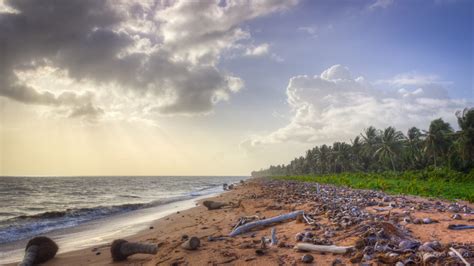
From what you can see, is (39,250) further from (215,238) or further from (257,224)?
(257,224)

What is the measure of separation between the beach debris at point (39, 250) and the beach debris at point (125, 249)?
1.98 metres

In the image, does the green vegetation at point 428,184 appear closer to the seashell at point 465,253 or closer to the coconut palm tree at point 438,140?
the seashell at point 465,253

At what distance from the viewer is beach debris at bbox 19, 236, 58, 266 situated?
7.42 meters

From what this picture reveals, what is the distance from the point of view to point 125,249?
7250 mm

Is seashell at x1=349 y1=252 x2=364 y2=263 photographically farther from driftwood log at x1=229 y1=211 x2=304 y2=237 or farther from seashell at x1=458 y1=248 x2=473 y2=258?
driftwood log at x1=229 y1=211 x2=304 y2=237

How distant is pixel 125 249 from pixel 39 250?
241cm

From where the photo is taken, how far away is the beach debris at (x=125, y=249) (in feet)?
23.8

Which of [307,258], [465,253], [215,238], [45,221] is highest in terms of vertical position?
[465,253]

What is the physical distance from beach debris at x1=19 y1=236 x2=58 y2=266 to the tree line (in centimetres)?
5112

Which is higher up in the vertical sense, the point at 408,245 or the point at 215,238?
the point at 408,245

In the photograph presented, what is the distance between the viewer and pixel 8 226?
15359 mm

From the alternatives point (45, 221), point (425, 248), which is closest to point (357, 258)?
point (425, 248)

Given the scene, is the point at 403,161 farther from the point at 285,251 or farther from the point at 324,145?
the point at 285,251

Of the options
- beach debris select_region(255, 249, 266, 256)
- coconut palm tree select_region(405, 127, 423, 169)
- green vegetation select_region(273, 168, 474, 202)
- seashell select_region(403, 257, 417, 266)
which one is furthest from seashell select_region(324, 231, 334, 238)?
coconut palm tree select_region(405, 127, 423, 169)
